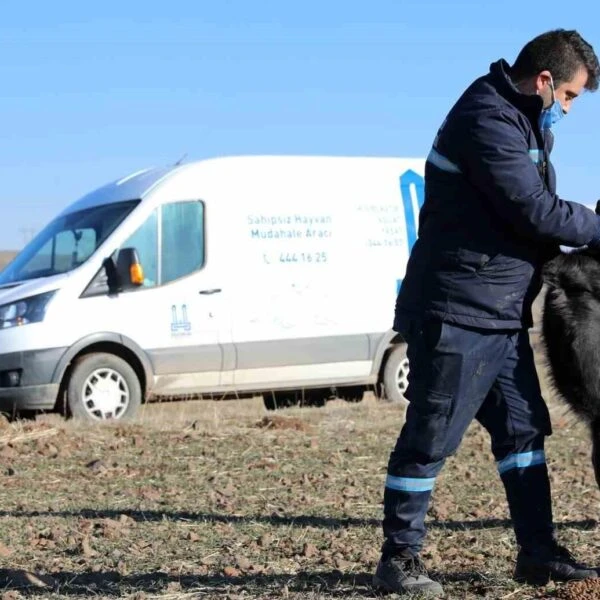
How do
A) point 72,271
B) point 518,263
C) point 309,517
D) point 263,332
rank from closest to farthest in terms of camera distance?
1. point 518,263
2. point 309,517
3. point 72,271
4. point 263,332

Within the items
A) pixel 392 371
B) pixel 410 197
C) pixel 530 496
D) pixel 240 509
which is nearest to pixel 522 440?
pixel 530 496

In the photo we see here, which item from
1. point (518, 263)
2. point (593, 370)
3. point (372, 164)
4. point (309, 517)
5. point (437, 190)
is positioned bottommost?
point (309, 517)

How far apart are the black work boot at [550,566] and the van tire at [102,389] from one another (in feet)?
21.4

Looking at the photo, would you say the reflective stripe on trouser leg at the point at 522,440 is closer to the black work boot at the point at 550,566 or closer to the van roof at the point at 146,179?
the black work boot at the point at 550,566

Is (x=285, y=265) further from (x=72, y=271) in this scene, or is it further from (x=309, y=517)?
(x=309, y=517)

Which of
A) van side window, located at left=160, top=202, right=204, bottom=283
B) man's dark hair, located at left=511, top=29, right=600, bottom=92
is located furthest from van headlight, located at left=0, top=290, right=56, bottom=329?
man's dark hair, located at left=511, top=29, right=600, bottom=92

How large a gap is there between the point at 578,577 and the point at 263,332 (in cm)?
713

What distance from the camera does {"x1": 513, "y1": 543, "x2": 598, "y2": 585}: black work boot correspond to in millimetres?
4891

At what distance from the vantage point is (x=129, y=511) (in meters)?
7.08

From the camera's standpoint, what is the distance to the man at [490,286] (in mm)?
4602

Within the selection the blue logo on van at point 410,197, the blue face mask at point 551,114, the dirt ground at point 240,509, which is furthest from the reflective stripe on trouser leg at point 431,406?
the blue logo on van at point 410,197

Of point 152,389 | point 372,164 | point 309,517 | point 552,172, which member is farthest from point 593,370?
point 372,164

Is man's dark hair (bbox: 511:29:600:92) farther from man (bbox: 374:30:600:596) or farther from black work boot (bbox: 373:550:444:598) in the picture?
black work boot (bbox: 373:550:444:598)

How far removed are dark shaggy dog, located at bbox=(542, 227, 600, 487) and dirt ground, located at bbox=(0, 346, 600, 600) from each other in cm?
23
